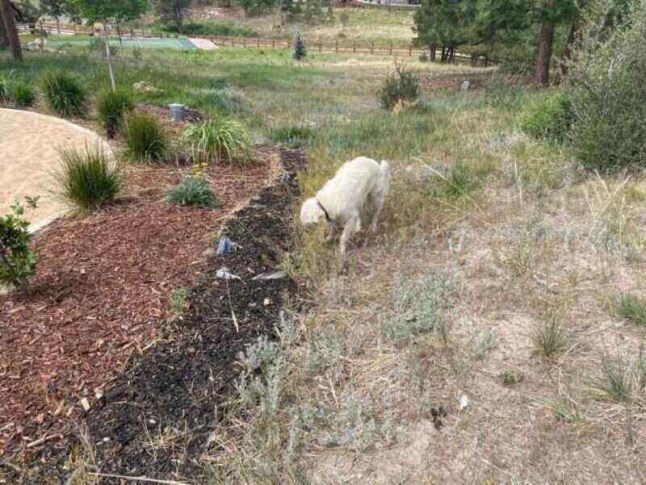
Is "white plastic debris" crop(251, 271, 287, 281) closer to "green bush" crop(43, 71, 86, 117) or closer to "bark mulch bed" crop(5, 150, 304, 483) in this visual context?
"bark mulch bed" crop(5, 150, 304, 483)

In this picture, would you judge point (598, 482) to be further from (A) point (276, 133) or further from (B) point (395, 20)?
(B) point (395, 20)

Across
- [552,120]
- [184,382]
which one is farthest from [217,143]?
[552,120]

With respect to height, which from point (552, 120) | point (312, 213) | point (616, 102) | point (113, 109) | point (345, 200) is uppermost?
point (616, 102)

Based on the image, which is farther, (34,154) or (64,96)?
(64,96)

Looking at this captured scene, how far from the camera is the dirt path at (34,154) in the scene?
5.34 metres

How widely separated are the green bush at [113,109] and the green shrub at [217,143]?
56.4 inches

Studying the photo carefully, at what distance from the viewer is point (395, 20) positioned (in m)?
57.1

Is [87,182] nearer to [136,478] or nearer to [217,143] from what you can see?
[217,143]

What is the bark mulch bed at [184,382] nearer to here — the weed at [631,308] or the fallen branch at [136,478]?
the fallen branch at [136,478]

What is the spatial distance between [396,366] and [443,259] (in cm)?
134

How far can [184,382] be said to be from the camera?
2.58 meters

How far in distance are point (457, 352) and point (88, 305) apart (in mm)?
2327

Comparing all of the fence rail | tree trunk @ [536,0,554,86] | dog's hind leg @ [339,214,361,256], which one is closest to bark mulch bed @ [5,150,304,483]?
dog's hind leg @ [339,214,361,256]

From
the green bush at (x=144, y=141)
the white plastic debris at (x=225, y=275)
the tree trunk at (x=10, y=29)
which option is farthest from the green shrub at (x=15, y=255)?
the tree trunk at (x=10, y=29)
